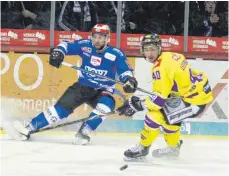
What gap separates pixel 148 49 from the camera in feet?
12.5

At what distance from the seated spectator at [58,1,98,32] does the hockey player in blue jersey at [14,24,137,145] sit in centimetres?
162

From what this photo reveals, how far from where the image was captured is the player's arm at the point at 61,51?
14.5ft

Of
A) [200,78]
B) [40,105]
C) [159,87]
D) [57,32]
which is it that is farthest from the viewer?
[57,32]

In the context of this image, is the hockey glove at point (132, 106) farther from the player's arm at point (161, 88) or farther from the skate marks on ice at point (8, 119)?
the skate marks on ice at point (8, 119)

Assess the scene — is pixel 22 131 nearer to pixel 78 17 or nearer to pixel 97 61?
pixel 97 61

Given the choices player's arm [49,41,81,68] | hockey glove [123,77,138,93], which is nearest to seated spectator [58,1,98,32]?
player's arm [49,41,81,68]

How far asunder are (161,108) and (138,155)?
12.7 inches

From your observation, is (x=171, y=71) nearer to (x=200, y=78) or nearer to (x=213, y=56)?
(x=200, y=78)

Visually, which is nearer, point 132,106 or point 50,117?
point 132,106

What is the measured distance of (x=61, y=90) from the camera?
5.49 metres

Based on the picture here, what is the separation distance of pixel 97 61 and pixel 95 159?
3.36 feet

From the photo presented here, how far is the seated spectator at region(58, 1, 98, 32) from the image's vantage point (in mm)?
6332

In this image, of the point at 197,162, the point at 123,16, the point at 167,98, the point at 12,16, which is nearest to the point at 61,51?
the point at 167,98

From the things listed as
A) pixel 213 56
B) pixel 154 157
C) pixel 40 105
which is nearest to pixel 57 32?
pixel 40 105
